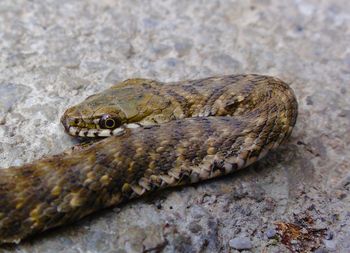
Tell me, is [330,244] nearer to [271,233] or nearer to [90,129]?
[271,233]

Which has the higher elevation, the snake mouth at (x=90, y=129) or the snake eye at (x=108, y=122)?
the snake eye at (x=108, y=122)

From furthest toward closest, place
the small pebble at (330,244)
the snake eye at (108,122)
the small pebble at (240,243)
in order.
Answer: the snake eye at (108,122) → the small pebble at (330,244) → the small pebble at (240,243)

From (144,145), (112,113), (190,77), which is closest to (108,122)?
(112,113)

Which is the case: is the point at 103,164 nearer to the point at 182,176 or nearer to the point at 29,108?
the point at 182,176

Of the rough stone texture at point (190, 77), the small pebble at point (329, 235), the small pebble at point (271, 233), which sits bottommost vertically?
the small pebble at point (329, 235)

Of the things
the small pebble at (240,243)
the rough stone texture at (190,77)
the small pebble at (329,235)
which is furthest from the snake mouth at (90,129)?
the small pebble at (329,235)

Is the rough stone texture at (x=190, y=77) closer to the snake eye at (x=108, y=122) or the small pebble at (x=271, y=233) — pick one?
the small pebble at (x=271, y=233)

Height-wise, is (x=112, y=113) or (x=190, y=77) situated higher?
(x=112, y=113)
